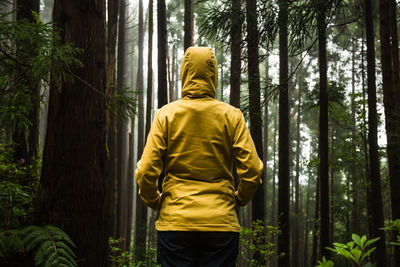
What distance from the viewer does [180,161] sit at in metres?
2.73

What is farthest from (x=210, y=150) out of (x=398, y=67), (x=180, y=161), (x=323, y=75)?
(x=323, y=75)

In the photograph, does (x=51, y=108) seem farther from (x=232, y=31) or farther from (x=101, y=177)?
(x=232, y=31)

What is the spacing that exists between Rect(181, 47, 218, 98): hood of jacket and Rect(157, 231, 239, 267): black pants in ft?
3.59

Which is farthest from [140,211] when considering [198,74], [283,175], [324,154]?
[198,74]

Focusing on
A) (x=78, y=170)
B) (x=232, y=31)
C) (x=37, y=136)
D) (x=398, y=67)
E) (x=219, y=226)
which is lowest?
(x=219, y=226)

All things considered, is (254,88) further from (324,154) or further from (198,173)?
(198,173)

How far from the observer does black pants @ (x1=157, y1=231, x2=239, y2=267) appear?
100 inches

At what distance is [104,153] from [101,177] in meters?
0.29

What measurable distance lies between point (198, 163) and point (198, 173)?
0.24 feet

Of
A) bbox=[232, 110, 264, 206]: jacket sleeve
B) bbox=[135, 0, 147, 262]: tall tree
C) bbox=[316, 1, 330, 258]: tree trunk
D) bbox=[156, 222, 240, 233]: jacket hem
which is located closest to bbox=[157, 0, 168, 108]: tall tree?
bbox=[135, 0, 147, 262]: tall tree

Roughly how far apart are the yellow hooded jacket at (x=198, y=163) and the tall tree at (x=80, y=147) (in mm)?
1470

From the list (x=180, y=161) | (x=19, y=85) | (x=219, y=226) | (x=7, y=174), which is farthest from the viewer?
(x=7, y=174)

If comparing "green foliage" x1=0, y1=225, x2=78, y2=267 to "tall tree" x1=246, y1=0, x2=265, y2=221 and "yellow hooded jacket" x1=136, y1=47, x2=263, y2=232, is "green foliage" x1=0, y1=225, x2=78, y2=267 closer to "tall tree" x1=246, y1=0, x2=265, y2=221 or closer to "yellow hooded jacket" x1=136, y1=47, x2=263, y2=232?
"yellow hooded jacket" x1=136, y1=47, x2=263, y2=232

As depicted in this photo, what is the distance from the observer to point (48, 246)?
3.10m
